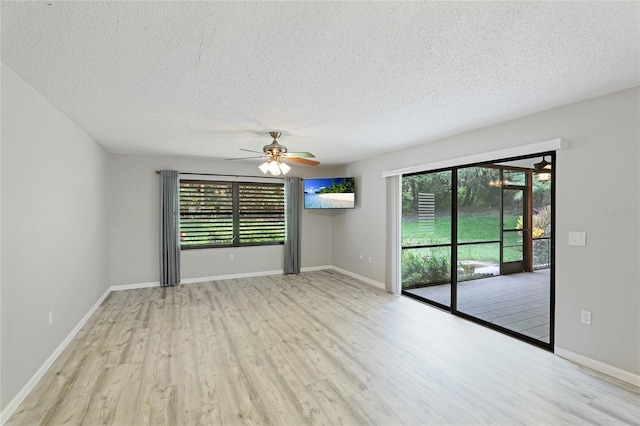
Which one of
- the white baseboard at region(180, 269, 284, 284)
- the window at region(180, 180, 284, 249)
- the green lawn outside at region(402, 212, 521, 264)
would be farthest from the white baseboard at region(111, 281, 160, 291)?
the green lawn outside at region(402, 212, 521, 264)

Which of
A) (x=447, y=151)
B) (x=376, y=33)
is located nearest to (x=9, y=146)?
(x=376, y=33)

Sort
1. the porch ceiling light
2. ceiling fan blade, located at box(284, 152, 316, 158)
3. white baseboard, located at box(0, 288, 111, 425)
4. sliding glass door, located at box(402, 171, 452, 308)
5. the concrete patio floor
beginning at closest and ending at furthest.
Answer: white baseboard, located at box(0, 288, 111, 425)
the porch ceiling light
the concrete patio floor
ceiling fan blade, located at box(284, 152, 316, 158)
sliding glass door, located at box(402, 171, 452, 308)

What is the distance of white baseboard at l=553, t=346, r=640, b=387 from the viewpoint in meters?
2.46

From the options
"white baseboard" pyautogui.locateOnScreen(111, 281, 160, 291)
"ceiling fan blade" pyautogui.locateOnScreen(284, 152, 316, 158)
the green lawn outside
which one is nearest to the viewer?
"ceiling fan blade" pyautogui.locateOnScreen(284, 152, 316, 158)

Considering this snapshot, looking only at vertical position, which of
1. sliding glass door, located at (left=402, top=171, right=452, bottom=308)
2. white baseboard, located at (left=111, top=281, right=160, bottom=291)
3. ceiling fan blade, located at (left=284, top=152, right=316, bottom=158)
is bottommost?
white baseboard, located at (left=111, top=281, right=160, bottom=291)

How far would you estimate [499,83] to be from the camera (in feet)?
7.84

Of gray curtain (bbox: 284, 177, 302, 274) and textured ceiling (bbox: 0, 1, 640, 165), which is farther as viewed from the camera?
gray curtain (bbox: 284, 177, 302, 274)

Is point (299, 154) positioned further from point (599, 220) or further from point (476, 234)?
point (599, 220)

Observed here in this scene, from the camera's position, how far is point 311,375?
8.51 ft

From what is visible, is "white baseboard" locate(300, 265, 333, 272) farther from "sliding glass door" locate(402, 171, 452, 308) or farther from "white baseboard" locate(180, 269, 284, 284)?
"sliding glass door" locate(402, 171, 452, 308)

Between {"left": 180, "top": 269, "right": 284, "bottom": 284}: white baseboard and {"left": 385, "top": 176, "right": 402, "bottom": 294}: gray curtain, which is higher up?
{"left": 385, "top": 176, "right": 402, "bottom": 294}: gray curtain

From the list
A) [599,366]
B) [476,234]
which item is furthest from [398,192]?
[599,366]

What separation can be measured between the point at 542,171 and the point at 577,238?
2.80 ft

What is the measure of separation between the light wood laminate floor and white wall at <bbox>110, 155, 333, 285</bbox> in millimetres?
1445
